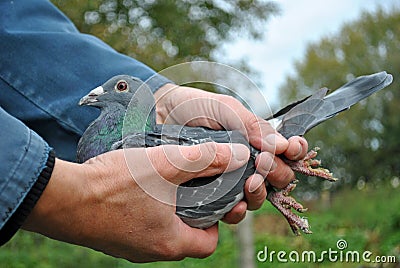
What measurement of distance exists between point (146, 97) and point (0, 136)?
2.57 feet

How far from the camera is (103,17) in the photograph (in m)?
6.73

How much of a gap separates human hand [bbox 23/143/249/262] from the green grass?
3.55 meters

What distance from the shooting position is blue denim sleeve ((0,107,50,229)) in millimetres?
1526

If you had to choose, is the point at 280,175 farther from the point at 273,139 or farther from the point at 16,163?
the point at 16,163

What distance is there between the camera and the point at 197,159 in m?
2.01

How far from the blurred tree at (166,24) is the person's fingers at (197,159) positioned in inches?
145

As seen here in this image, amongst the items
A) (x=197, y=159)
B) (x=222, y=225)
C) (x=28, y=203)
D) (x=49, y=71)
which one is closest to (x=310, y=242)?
(x=222, y=225)

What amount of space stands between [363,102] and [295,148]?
2055 centimetres

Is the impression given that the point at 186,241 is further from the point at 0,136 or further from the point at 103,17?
the point at 103,17

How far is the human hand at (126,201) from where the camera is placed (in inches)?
67.3

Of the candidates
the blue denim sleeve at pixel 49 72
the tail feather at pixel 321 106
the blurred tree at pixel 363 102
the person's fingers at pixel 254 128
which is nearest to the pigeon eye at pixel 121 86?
the blue denim sleeve at pixel 49 72

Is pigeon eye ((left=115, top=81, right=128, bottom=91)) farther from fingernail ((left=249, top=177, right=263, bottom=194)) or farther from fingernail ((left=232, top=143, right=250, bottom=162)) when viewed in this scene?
fingernail ((left=249, top=177, right=263, bottom=194))

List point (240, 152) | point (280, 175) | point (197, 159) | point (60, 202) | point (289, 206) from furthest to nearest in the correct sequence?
1. point (289, 206)
2. point (280, 175)
3. point (240, 152)
4. point (197, 159)
5. point (60, 202)

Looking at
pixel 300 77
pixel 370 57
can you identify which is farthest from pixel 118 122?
pixel 300 77
